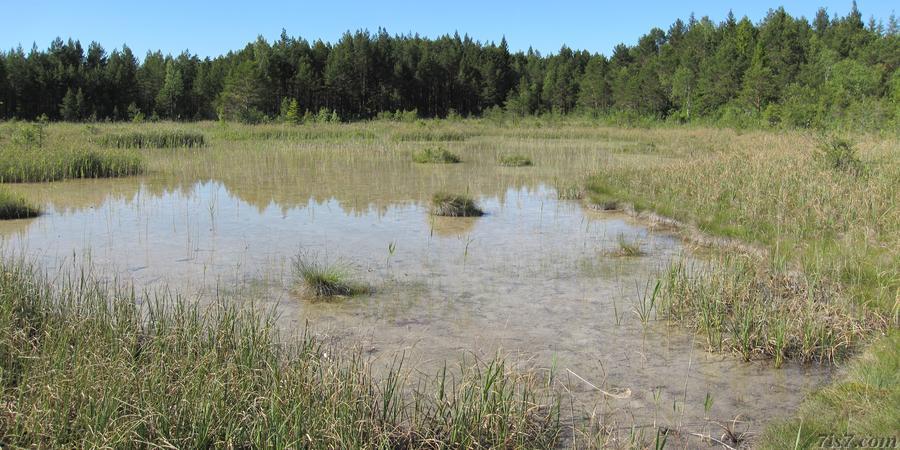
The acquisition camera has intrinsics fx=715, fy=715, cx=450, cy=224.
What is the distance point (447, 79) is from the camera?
76.7 m

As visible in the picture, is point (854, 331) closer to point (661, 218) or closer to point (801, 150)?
point (661, 218)

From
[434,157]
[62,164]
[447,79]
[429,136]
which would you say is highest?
[447,79]

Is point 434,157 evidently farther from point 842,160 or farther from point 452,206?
point 842,160

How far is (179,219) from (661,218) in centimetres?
736

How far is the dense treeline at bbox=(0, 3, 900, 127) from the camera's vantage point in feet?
147

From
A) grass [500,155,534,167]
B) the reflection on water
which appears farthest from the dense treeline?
the reflection on water

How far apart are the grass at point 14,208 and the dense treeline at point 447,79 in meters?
25.6

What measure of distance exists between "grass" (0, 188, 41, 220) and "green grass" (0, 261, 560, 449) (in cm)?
697

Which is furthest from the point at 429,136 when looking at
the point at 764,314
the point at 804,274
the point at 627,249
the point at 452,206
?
the point at 764,314

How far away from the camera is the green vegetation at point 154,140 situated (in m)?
23.8

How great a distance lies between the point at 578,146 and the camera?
26953 millimetres

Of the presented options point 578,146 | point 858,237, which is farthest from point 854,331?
point 578,146

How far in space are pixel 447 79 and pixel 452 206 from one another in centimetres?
6694

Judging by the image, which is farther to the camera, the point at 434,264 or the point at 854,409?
the point at 434,264
